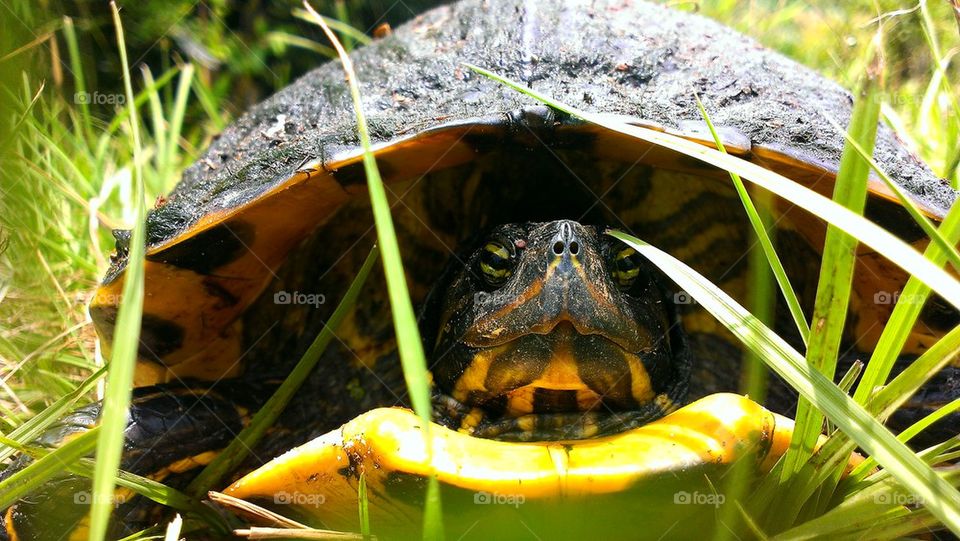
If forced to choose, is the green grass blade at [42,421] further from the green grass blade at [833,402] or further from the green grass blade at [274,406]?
the green grass blade at [833,402]

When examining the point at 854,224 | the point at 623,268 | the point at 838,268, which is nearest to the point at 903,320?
the point at 838,268

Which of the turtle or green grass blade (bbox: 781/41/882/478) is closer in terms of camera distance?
green grass blade (bbox: 781/41/882/478)

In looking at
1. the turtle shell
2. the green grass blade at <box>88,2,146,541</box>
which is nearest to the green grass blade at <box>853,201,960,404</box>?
the turtle shell

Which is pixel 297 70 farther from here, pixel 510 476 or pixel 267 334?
pixel 510 476

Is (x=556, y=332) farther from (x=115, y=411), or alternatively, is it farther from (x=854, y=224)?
(x=115, y=411)

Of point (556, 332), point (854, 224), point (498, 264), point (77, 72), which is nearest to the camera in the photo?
point (854, 224)

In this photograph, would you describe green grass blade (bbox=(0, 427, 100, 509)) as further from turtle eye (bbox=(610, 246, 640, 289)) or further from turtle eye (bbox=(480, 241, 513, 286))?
turtle eye (bbox=(610, 246, 640, 289))
